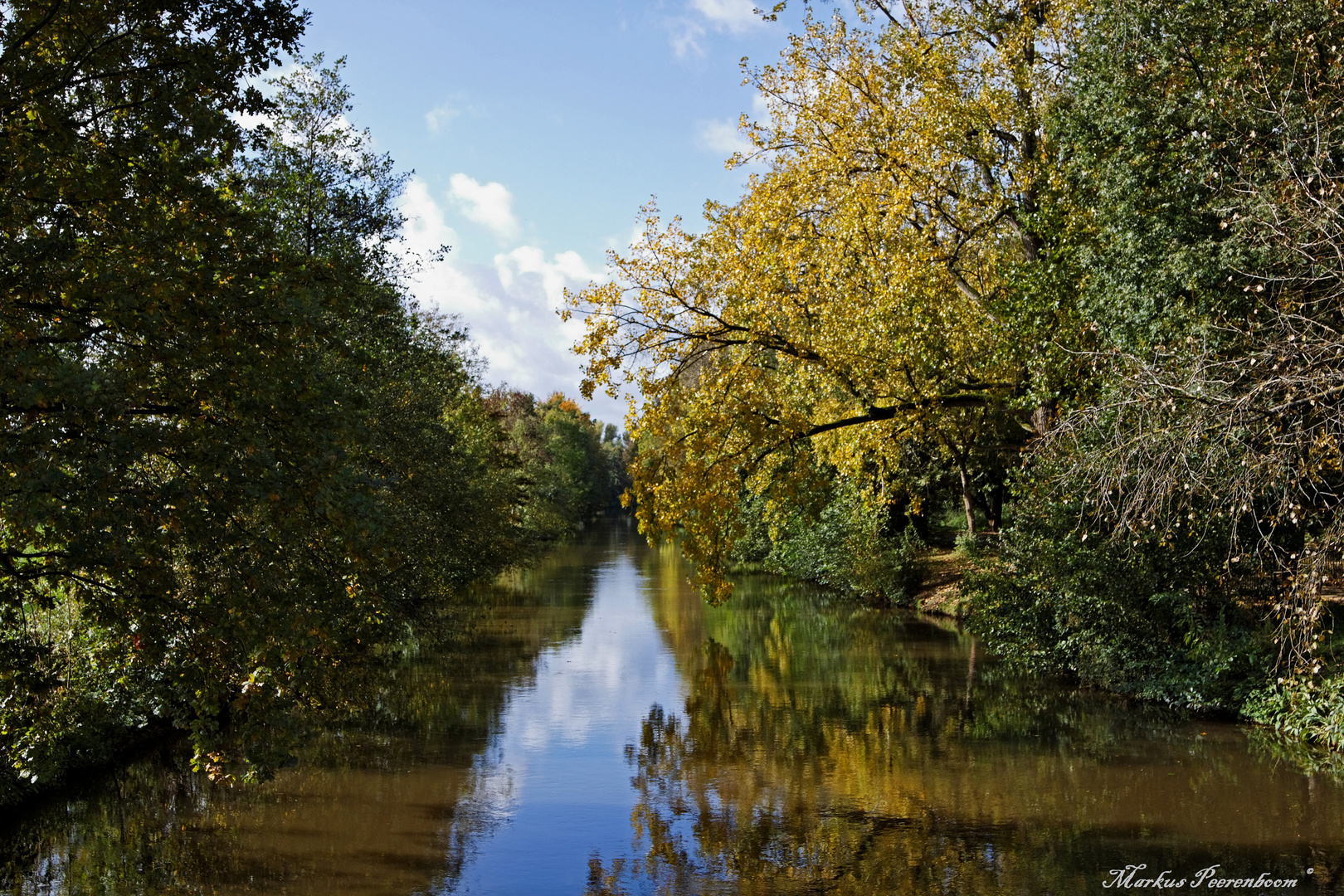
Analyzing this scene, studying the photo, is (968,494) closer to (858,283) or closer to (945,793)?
(858,283)

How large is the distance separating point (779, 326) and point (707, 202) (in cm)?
215

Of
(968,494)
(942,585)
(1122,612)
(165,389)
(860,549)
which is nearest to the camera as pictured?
(165,389)

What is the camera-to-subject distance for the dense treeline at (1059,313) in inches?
390

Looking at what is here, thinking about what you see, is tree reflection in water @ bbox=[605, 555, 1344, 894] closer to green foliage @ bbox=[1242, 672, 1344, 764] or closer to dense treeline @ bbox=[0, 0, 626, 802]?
green foliage @ bbox=[1242, 672, 1344, 764]

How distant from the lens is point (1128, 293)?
11.6 m

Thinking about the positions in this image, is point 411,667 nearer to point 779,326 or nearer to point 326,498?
point 779,326

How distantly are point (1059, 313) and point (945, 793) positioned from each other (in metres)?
6.86

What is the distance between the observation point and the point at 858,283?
1471cm

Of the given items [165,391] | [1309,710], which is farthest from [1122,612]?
[165,391]

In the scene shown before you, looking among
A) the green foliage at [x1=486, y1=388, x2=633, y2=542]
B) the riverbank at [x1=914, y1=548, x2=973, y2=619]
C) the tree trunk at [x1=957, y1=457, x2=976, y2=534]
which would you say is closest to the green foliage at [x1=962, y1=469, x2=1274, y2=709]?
the riverbank at [x1=914, y1=548, x2=973, y2=619]

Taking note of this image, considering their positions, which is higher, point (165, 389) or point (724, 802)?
point (165, 389)

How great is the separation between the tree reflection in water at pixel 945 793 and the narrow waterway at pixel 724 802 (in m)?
0.04

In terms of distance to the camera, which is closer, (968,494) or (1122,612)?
(1122,612)

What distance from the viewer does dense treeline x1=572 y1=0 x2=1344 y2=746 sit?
32.5 ft
